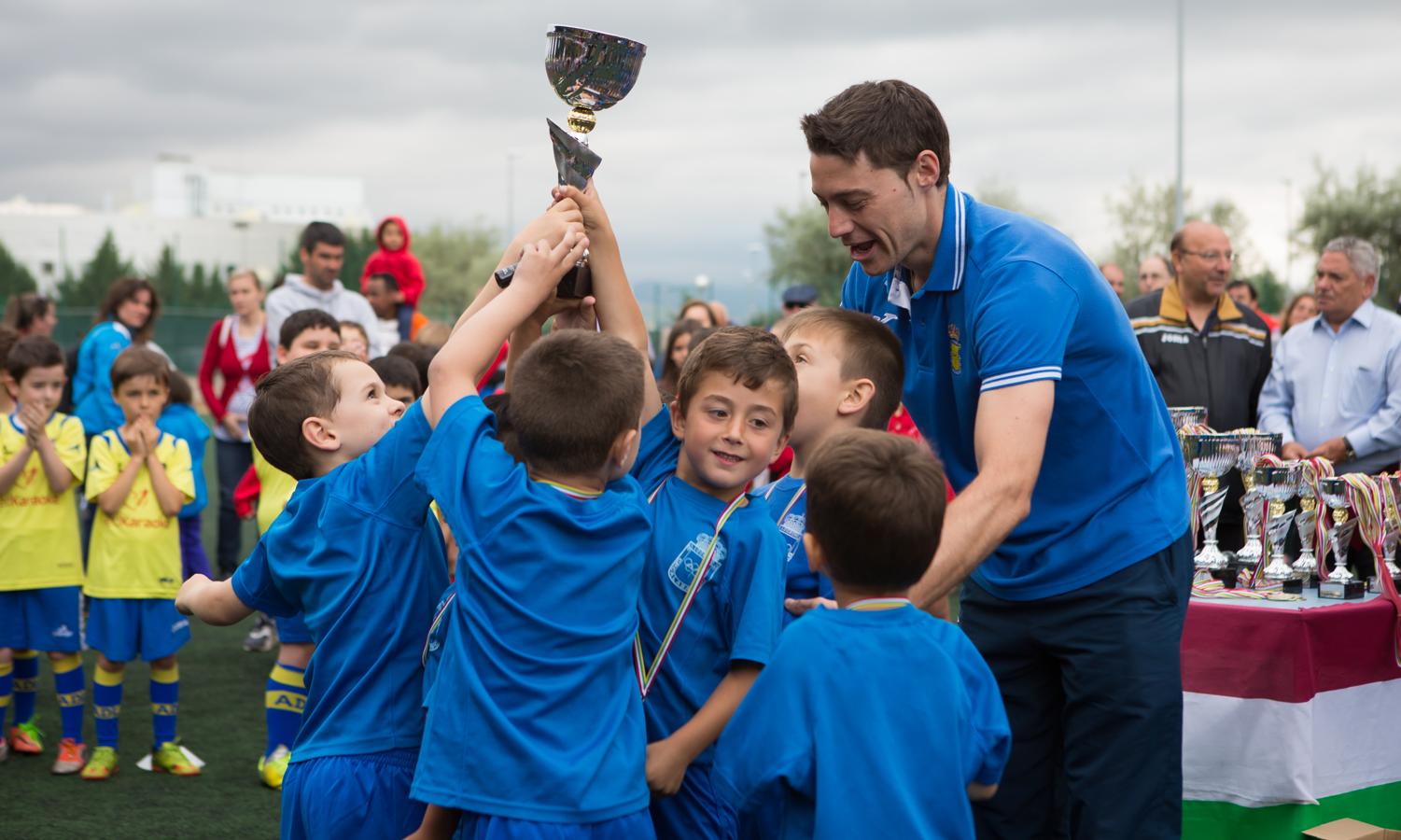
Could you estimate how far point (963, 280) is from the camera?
2793 mm

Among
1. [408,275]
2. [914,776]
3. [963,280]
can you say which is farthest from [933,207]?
[408,275]

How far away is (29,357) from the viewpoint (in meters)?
5.54

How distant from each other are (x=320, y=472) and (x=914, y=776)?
145 centimetres

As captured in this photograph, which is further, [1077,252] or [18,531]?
[18,531]

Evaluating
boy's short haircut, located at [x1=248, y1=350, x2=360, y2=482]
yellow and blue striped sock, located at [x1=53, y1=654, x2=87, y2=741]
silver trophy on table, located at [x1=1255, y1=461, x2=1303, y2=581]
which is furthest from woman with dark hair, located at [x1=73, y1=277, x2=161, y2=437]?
silver trophy on table, located at [x1=1255, y1=461, x2=1303, y2=581]

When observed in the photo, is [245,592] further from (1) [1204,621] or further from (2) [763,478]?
(2) [763,478]

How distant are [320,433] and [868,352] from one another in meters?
1.22

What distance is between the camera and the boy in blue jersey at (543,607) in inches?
86.4

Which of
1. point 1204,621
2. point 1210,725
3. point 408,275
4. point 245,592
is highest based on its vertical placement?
point 408,275

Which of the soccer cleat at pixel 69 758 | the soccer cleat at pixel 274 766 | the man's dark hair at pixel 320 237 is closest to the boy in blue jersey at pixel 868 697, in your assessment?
the soccer cleat at pixel 274 766

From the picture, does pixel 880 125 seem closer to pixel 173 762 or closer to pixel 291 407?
pixel 291 407

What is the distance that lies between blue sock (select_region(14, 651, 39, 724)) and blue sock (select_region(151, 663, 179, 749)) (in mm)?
707

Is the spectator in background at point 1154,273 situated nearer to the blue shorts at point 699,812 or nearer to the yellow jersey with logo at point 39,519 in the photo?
the yellow jersey with logo at point 39,519

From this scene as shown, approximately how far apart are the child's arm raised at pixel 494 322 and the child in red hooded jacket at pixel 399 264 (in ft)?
25.0
